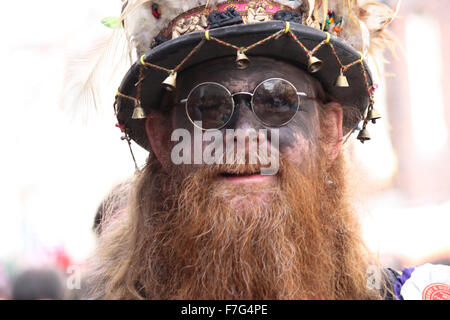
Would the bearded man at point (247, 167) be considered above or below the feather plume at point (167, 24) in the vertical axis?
below

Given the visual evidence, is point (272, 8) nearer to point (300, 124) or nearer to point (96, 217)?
point (300, 124)

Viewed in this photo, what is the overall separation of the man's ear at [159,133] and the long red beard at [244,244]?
123 mm

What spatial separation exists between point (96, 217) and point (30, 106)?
0.91 m

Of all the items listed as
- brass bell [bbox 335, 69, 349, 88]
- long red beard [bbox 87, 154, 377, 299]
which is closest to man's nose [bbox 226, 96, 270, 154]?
long red beard [bbox 87, 154, 377, 299]

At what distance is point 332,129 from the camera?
1.97 meters

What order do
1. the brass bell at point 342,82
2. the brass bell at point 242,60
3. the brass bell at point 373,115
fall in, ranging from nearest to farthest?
1. the brass bell at point 242,60
2. the brass bell at point 342,82
3. the brass bell at point 373,115

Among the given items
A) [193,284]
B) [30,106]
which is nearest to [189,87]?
[193,284]

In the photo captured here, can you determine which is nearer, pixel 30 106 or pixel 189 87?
pixel 189 87

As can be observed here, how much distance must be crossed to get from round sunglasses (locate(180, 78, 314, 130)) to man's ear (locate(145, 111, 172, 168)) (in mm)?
283

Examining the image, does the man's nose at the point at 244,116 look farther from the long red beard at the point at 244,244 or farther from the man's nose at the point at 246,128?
the long red beard at the point at 244,244

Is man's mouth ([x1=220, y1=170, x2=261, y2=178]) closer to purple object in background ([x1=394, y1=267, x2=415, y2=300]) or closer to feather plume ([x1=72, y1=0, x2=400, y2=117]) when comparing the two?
feather plume ([x1=72, y1=0, x2=400, y2=117])

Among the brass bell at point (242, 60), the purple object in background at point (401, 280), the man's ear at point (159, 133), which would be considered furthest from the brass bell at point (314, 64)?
the purple object in background at point (401, 280)

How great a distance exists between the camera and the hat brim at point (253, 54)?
160 centimetres

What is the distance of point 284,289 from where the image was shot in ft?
5.22
